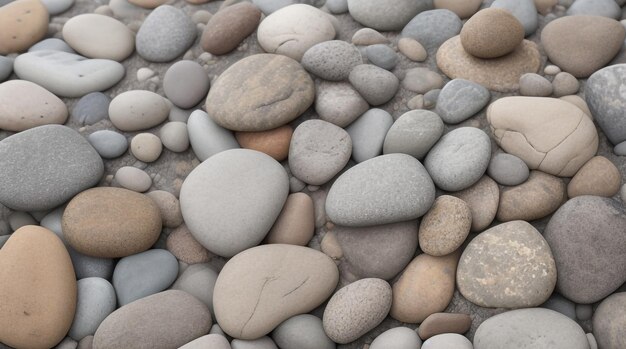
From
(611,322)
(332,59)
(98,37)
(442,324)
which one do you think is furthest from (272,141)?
(611,322)

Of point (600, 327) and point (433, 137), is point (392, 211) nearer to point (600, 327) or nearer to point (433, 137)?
point (433, 137)

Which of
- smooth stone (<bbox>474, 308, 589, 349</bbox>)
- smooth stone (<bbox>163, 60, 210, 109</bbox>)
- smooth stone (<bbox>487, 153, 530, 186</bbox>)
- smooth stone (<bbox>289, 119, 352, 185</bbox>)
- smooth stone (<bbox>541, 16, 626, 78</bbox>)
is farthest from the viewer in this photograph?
smooth stone (<bbox>163, 60, 210, 109</bbox>)

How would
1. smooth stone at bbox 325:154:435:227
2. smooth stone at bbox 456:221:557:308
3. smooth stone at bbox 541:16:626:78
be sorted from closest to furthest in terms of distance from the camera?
smooth stone at bbox 456:221:557:308
smooth stone at bbox 325:154:435:227
smooth stone at bbox 541:16:626:78

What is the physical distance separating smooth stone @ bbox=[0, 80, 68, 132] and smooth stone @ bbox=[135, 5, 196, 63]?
1.44 feet

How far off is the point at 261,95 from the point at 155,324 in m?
0.90

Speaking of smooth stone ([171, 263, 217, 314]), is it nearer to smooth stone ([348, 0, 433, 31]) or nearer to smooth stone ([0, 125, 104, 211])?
smooth stone ([0, 125, 104, 211])

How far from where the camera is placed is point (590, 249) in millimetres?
1703

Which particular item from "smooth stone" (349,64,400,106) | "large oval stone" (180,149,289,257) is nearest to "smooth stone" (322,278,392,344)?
"large oval stone" (180,149,289,257)

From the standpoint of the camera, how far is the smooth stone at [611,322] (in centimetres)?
159

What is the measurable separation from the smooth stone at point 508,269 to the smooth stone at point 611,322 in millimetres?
156

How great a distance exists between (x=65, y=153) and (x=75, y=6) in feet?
3.69

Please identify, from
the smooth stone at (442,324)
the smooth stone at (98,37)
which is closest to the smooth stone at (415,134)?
the smooth stone at (442,324)

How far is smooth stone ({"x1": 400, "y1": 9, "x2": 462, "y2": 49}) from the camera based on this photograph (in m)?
2.32

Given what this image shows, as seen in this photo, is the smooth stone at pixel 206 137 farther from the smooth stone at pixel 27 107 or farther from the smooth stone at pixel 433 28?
the smooth stone at pixel 433 28
